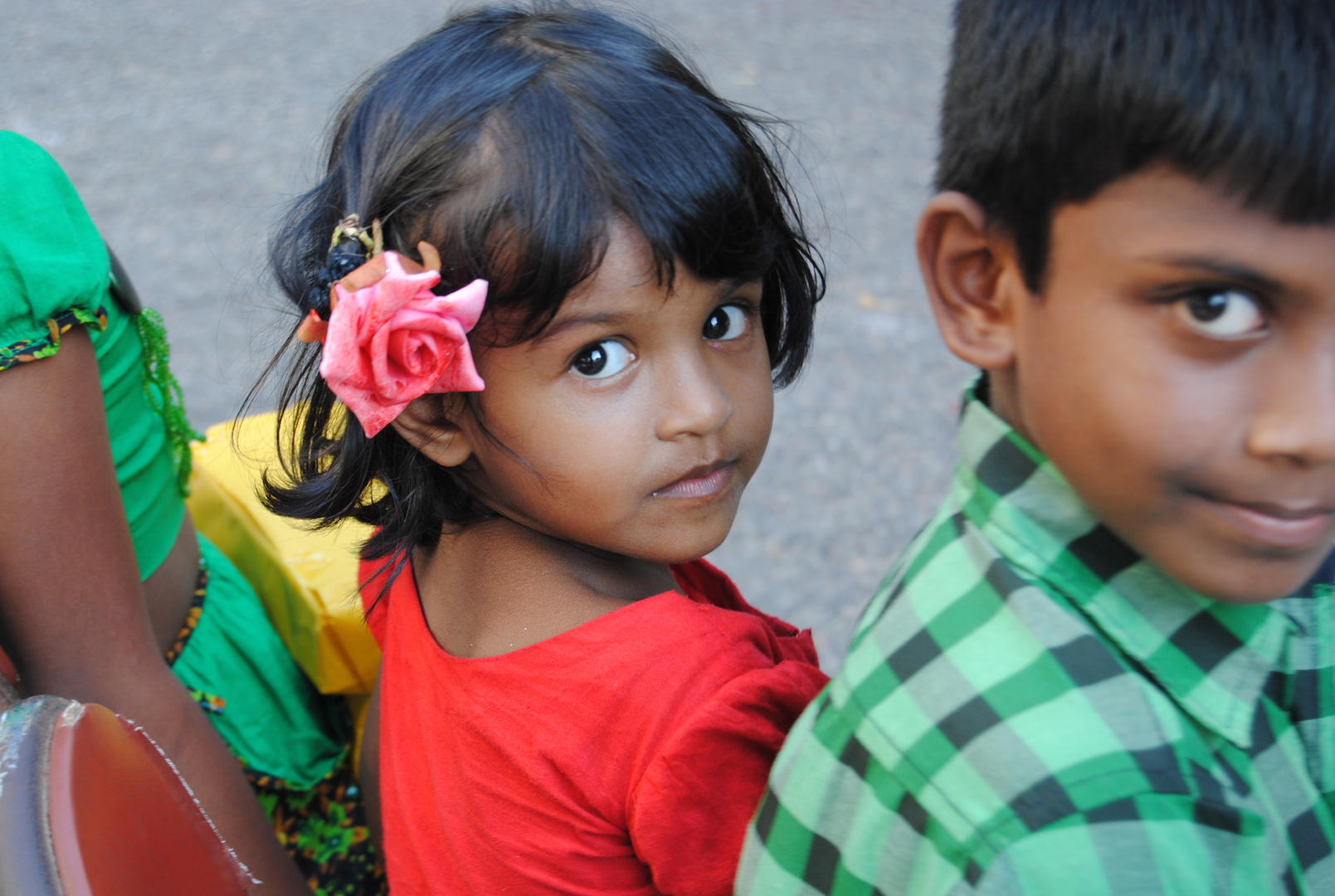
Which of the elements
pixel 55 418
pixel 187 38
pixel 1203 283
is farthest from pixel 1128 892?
pixel 187 38

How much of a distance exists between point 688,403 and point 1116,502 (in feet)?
1.48

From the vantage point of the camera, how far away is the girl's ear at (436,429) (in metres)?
1.21

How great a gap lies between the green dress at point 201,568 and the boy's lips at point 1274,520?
3.91ft

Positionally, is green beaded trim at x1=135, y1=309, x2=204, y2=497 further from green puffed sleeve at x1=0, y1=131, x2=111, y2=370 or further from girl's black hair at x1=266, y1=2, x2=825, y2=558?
girl's black hair at x1=266, y1=2, x2=825, y2=558

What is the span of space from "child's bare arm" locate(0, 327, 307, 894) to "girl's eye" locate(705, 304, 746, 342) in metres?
0.73

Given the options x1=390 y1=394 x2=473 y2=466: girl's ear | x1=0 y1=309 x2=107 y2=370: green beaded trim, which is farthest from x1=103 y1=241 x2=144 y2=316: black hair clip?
x1=390 y1=394 x2=473 y2=466: girl's ear

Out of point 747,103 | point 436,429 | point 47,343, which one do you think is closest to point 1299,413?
point 436,429

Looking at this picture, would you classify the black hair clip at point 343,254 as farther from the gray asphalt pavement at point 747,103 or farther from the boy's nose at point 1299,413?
the gray asphalt pavement at point 747,103

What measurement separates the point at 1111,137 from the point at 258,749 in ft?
4.56

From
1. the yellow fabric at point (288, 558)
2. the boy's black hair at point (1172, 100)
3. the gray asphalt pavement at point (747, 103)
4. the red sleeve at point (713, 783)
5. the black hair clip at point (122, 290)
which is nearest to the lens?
the boy's black hair at point (1172, 100)

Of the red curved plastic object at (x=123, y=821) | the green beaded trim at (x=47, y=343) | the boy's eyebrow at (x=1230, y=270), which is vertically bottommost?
the red curved plastic object at (x=123, y=821)

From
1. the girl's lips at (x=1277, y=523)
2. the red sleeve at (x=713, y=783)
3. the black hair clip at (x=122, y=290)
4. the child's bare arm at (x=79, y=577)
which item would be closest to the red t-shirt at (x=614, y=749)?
the red sleeve at (x=713, y=783)

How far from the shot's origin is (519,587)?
47.4 inches

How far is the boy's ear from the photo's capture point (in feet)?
2.85
